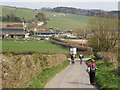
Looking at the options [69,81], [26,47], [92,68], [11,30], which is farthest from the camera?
[11,30]

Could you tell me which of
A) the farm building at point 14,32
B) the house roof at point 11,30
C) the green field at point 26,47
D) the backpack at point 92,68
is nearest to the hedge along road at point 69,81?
the backpack at point 92,68

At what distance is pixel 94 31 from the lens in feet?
204

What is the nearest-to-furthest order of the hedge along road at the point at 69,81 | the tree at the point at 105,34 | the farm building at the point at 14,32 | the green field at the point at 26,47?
the hedge along road at the point at 69,81 → the green field at the point at 26,47 → the tree at the point at 105,34 → the farm building at the point at 14,32

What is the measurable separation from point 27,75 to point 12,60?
2829mm

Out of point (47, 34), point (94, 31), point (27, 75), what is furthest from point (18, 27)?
point (27, 75)

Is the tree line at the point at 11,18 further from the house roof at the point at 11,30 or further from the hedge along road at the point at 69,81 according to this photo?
the hedge along road at the point at 69,81

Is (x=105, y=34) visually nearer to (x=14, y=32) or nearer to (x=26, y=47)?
(x=26, y=47)

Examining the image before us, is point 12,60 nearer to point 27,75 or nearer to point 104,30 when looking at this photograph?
point 27,75

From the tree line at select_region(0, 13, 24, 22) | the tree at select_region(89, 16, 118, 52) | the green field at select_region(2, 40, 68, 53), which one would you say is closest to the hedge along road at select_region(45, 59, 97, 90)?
the green field at select_region(2, 40, 68, 53)

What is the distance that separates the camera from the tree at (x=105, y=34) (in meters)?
58.5

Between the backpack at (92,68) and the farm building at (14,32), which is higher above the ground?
the backpack at (92,68)

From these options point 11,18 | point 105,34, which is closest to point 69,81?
point 105,34

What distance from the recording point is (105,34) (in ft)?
193

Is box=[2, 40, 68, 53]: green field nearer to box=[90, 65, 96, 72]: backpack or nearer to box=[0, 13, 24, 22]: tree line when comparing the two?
box=[90, 65, 96, 72]: backpack
